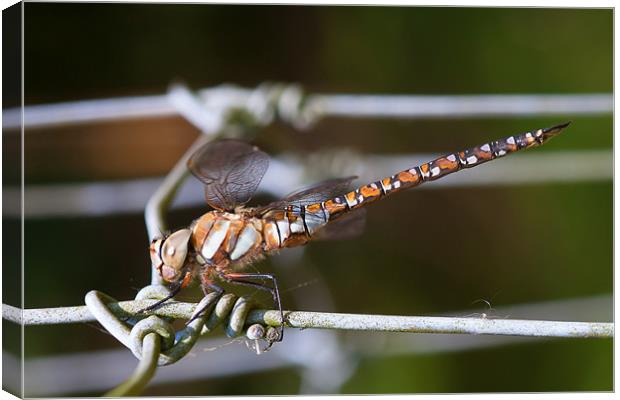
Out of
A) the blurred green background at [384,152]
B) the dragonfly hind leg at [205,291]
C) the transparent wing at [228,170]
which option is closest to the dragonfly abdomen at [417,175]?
the transparent wing at [228,170]

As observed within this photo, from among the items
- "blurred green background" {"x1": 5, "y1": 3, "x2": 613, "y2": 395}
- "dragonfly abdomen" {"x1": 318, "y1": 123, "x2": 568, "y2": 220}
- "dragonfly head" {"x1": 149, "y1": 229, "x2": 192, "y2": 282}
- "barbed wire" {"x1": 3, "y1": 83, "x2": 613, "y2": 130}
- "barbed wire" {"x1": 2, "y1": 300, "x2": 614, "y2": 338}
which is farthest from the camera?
"blurred green background" {"x1": 5, "y1": 3, "x2": 613, "y2": 395}

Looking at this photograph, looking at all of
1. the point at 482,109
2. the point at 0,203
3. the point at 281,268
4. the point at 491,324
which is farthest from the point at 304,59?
the point at 491,324

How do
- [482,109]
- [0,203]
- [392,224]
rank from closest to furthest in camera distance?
[0,203]
[482,109]
[392,224]

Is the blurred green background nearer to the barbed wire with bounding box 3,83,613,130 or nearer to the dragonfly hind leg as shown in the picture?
the barbed wire with bounding box 3,83,613,130

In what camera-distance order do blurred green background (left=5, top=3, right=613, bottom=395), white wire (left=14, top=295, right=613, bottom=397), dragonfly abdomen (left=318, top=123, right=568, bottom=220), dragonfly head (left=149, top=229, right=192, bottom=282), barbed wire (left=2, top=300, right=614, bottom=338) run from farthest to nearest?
1. blurred green background (left=5, top=3, right=613, bottom=395)
2. white wire (left=14, top=295, right=613, bottom=397)
3. dragonfly abdomen (left=318, top=123, right=568, bottom=220)
4. dragonfly head (left=149, top=229, right=192, bottom=282)
5. barbed wire (left=2, top=300, right=614, bottom=338)

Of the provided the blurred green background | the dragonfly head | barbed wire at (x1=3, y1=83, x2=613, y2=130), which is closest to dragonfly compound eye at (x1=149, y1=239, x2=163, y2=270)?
the dragonfly head

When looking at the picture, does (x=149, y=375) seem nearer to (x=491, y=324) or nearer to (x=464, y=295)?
(x=491, y=324)
